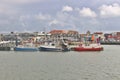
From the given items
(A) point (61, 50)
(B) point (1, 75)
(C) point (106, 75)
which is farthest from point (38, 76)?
(A) point (61, 50)

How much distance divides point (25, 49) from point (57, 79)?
3017 inches

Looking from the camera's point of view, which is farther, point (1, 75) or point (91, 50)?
point (91, 50)

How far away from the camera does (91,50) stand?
4540 inches

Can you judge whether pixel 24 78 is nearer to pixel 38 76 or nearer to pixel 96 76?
pixel 38 76

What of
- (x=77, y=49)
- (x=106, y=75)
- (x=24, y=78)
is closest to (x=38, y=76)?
(x=24, y=78)

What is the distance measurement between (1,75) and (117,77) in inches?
578

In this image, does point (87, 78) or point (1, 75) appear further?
point (1, 75)

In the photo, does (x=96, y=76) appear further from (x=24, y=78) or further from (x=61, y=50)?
(x=61, y=50)

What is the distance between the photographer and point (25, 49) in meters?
115

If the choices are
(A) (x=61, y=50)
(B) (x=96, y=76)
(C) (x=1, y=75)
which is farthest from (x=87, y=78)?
(A) (x=61, y=50)

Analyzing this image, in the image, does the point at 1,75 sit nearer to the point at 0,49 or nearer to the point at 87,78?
the point at 87,78

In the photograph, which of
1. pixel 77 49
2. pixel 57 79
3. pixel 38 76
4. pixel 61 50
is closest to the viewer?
pixel 57 79

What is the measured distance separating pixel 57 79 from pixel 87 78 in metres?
3.72

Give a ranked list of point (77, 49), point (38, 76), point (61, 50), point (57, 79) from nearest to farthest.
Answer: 1. point (57, 79)
2. point (38, 76)
3. point (61, 50)
4. point (77, 49)
